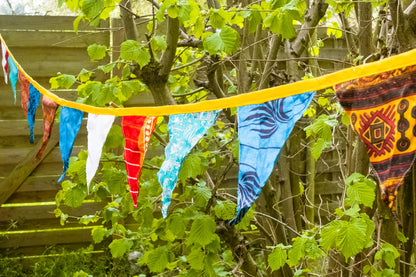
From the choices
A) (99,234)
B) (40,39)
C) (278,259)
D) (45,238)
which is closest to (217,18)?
(278,259)

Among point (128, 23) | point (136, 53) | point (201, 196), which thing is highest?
point (128, 23)

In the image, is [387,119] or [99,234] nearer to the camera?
[387,119]

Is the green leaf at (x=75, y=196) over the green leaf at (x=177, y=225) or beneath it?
over

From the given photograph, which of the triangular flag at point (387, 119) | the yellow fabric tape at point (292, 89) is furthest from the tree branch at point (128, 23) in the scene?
the triangular flag at point (387, 119)

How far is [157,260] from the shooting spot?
186 cm

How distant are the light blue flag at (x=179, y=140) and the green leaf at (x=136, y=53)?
13.1 inches

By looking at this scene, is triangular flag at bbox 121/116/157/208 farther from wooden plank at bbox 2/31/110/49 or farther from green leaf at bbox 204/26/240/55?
wooden plank at bbox 2/31/110/49

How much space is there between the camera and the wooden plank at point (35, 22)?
2.99 meters

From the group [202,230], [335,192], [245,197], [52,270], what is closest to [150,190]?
[202,230]

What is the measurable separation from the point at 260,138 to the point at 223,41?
50 centimetres

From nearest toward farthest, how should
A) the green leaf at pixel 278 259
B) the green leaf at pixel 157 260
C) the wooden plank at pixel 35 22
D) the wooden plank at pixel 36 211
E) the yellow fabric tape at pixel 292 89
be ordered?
the yellow fabric tape at pixel 292 89
the green leaf at pixel 278 259
the green leaf at pixel 157 260
the wooden plank at pixel 35 22
the wooden plank at pixel 36 211

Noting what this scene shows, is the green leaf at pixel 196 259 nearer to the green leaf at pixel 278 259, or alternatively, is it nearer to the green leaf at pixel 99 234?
the green leaf at pixel 278 259

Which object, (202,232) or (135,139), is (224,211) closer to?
(202,232)

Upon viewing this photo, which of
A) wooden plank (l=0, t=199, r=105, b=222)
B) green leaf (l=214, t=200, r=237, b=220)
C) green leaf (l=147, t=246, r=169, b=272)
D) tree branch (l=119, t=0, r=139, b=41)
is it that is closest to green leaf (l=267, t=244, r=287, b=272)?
green leaf (l=214, t=200, r=237, b=220)
